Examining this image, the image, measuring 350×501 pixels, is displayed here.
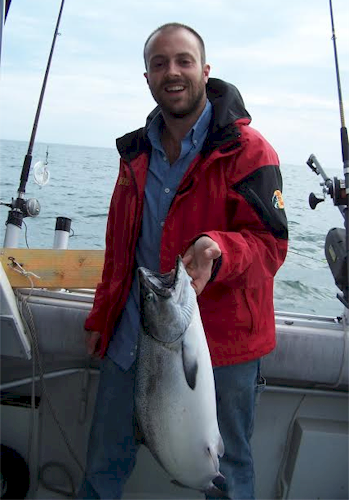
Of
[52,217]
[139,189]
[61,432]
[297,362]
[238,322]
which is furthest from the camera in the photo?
[52,217]

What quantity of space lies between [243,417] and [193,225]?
0.96m

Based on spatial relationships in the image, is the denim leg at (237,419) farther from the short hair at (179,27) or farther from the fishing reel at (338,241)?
the short hair at (179,27)

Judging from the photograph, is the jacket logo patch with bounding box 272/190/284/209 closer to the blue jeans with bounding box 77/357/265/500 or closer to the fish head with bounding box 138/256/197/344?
the fish head with bounding box 138/256/197/344

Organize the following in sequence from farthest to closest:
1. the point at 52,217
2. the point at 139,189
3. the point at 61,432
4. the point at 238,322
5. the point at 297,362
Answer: the point at 52,217 < the point at 61,432 < the point at 297,362 < the point at 139,189 < the point at 238,322

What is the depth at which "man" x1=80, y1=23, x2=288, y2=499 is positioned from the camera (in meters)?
2.15

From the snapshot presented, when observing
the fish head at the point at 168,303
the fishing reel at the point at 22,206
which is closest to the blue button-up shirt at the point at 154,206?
the fish head at the point at 168,303

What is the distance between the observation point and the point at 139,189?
8.01ft

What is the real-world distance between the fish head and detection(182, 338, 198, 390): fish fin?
43mm

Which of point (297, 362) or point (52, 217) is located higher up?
point (52, 217)

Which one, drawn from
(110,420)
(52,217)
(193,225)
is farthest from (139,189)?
(52,217)

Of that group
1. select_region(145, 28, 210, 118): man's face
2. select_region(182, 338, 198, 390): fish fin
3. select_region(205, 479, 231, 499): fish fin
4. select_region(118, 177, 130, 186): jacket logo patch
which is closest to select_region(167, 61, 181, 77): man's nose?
select_region(145, 28, 210, 118): man's face

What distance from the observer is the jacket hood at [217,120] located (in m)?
2.25

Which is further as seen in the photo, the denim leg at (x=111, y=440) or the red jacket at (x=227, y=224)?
the denim leg at (x=111, y=440)

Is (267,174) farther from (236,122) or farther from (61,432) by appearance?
(61,432)
